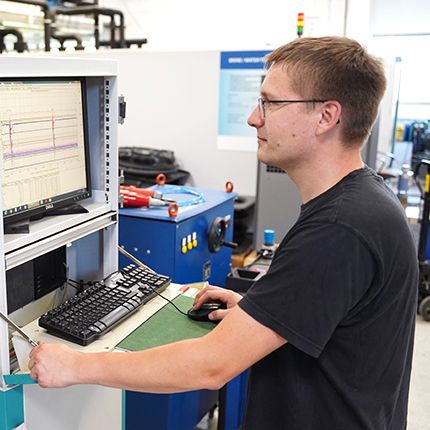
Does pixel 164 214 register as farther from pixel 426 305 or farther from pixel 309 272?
pixel 426 305

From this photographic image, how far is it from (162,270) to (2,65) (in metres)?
0.96

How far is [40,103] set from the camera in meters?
1.22

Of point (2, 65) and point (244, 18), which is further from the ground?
point (244, 18)

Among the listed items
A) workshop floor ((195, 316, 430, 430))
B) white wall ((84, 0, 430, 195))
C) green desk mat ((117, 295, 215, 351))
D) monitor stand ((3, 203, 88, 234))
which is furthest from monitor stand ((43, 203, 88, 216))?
white wall ((84, 0, 430, 195))

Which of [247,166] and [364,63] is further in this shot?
[247,166]

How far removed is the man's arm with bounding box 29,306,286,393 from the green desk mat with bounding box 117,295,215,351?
0.59ft

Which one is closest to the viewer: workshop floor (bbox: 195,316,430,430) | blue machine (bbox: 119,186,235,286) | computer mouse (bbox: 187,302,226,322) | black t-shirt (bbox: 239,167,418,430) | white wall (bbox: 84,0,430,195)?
black t-shirt (bbox: 239,167,418,430)

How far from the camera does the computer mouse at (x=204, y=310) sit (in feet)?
4.17

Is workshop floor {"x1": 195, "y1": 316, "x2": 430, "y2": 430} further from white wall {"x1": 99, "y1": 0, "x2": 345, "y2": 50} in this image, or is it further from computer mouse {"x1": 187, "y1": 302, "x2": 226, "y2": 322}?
white wall {"x1": 99, "y1": 0, "x2": 345, "y2": 50}

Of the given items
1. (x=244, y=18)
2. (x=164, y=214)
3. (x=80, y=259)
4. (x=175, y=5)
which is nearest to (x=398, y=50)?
(x=244, y=18)

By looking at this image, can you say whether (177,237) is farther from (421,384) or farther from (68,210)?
(421,384)

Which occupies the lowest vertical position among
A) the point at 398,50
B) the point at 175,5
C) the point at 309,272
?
the point at 309,272

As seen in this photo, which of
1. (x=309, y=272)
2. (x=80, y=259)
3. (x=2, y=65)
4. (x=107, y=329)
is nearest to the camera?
(x=309, y=272)

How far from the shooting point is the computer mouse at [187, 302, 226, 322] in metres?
1.27
